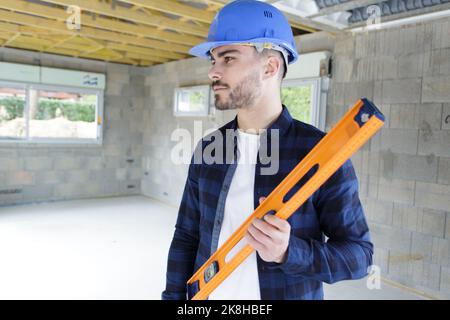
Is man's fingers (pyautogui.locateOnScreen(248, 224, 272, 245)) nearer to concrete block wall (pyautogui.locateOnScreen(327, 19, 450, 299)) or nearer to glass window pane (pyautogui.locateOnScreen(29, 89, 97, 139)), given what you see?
concrete block wall (pyautogui.locateOnScreen(327, 19, 450, 299))

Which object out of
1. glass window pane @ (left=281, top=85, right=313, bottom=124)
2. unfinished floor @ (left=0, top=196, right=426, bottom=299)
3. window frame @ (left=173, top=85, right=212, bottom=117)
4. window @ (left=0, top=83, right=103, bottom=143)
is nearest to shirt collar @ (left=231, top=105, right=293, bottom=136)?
unfinished floor @ (left=0, top=196, right=426, bottom=299)

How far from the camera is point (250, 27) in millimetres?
1000

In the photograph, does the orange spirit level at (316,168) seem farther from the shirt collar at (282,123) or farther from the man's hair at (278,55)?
the man's hair at (278,55)

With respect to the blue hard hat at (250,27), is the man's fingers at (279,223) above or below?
below

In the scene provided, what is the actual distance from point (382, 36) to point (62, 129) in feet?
16.2

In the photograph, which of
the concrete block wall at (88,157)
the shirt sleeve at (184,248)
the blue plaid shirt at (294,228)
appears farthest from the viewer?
the concrete block wall at (88,157)

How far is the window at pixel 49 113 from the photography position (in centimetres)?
550

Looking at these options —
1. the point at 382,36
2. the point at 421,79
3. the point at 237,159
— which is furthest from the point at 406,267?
the point at 237,159

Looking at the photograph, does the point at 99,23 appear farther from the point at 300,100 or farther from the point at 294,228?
the point at 294,228

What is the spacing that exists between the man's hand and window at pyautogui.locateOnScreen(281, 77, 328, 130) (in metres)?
2.91

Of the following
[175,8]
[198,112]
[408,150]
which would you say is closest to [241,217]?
[408,150]

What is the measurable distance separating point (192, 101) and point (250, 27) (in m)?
4.64

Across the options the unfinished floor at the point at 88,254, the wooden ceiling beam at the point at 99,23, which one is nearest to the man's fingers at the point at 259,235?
the unfinished floor at the point at 88,254

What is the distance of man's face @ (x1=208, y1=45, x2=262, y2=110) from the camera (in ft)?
3.26
